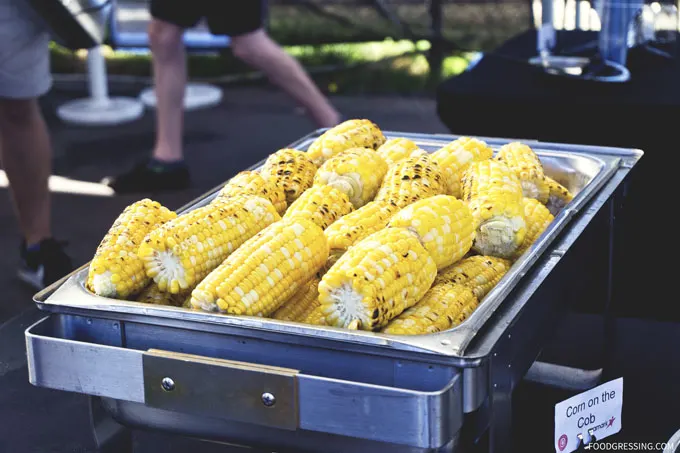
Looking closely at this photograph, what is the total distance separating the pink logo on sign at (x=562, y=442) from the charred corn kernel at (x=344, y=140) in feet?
2.49

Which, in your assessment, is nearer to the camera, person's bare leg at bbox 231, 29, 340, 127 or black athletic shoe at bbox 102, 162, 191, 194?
person's bare leg at bbox 231, 29, 340, 127

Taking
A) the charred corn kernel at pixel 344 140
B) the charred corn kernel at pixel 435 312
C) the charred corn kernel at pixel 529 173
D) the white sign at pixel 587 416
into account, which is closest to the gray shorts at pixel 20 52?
the charred corn kernel at pixel 344 140

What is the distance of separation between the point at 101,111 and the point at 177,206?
1.86m

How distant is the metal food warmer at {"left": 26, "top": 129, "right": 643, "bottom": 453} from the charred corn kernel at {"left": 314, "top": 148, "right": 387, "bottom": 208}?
39 centimetres

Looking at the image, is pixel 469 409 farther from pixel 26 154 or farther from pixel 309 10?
pixel 309 10

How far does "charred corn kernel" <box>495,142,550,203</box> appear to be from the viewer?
184 centimetres

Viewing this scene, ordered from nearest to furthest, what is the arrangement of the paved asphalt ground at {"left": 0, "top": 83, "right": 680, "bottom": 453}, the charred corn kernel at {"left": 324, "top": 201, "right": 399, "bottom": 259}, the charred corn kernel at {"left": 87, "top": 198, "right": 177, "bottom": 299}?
the charred corn kernel at {"left": 87, "top": 198, "right": 177, "bottom": 299}, the charred corn kernel at {"left": 324, "top": 201, "right": 399, "bottom": 259}, the paved asphalt ground at {"left": 0, "top": 83, "right": 680, "bottom": 453}

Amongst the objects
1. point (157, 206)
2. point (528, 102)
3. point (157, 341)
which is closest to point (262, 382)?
point (157, 341)

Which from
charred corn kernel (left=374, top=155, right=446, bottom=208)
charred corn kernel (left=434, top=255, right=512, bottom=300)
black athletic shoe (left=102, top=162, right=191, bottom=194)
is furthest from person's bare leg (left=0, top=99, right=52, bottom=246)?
charred corn kernel (left=434, top=255, right=512, bottom=300)

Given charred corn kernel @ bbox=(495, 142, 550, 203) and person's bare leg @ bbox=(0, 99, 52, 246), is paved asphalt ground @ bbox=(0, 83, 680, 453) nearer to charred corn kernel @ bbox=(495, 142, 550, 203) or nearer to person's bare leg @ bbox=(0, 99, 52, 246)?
person's bare leg @ bbox=(0, 99, 52, 246)

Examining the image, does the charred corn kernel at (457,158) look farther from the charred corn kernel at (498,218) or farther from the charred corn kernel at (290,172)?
the charred corn kernel at (290,172)

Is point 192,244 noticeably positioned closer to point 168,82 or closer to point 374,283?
point 374,283

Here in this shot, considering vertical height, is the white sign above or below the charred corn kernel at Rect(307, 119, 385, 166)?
below

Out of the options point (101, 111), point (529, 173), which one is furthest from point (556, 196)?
point (101, 111)
